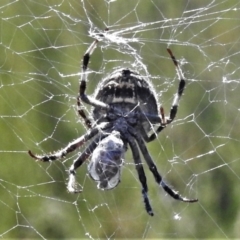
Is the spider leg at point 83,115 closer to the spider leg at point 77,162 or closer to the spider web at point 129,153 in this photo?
the spider leg at point 77,162

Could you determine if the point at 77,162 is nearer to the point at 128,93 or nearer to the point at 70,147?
the point at 70,147

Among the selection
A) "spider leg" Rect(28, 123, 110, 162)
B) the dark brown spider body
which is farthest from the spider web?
the dark brown spider body

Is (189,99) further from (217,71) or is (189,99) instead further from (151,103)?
(151,103)

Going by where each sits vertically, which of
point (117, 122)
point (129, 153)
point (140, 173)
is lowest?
point (129, 153)

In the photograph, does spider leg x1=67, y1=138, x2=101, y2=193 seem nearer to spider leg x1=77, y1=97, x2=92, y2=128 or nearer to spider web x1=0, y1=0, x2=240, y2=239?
spider leg x1=77, y1=97, x2=92, y2=128

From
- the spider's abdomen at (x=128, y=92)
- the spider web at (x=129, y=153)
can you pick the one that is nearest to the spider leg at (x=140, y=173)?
the spider's abdomen at (x=128, y=92)

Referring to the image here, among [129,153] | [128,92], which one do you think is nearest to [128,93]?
[128,92]
